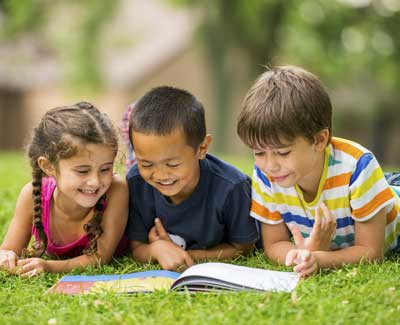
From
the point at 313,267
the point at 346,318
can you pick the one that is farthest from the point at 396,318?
the point at 313,267

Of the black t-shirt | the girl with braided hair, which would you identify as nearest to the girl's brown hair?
the girl with braided hair

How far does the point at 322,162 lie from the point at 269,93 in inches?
18.7

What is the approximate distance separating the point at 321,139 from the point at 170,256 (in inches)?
41.0

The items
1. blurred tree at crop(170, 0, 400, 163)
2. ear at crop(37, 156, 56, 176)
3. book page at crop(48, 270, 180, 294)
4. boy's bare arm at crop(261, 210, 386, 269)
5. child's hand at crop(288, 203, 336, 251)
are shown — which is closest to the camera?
book page at crop(48, 270, 180, 294)

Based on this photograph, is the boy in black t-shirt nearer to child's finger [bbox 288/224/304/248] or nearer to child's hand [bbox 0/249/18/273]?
child's finger [bbox 288/224/304/248]

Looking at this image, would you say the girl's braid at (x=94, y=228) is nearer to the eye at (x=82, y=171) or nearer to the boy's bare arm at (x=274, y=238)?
the eye at (x=82, y=171)

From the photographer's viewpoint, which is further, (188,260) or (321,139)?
(188,260)

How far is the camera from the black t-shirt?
388 centimetres

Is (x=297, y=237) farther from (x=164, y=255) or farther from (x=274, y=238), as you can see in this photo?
(x=164, y=255)

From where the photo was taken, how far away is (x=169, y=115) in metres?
3.62

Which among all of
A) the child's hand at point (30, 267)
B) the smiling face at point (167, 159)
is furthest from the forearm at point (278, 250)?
the child's hand at point (30, 267)

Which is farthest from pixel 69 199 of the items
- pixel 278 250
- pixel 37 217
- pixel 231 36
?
pixel 231 36

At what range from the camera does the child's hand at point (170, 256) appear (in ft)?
11.8

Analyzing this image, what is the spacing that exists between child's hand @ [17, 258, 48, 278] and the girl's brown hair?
1.04ft
